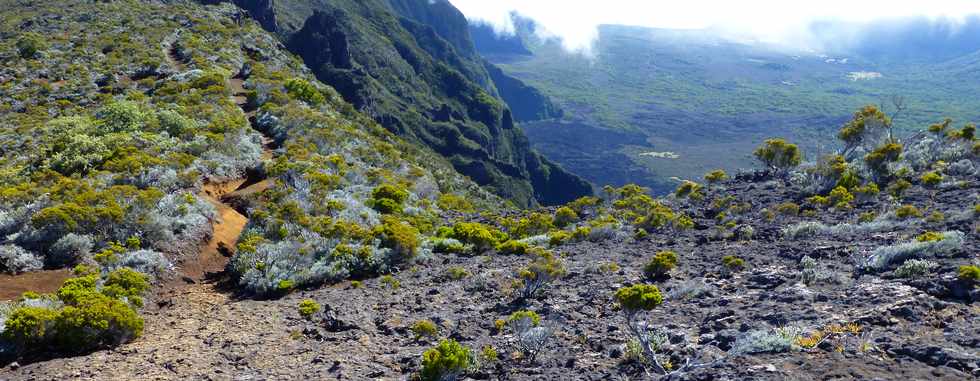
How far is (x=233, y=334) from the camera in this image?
10719 mm

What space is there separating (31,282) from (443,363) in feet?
30.4

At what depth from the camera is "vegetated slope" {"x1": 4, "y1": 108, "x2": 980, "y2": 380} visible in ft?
25.6

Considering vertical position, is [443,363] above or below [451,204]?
above

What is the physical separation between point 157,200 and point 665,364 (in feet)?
44.0

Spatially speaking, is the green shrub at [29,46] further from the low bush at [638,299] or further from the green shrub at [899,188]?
the green shrub at [899,188]

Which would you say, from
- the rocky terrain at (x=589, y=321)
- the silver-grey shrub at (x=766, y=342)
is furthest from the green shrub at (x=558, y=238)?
the silver-grey shrub at (x=766, y=342)

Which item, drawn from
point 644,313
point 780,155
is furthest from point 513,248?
point 780,155

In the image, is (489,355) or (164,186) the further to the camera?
(164,186)

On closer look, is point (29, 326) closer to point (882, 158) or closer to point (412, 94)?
point (882, 158)

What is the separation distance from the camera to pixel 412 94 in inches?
4562

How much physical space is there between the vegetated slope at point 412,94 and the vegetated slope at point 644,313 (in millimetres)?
63630

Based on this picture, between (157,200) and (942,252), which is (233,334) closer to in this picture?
(157,200)

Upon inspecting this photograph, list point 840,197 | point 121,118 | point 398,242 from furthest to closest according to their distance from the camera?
point 121,118
point 840,197
point 398,242

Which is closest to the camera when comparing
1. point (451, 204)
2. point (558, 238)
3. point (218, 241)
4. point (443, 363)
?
point (443, 363)
